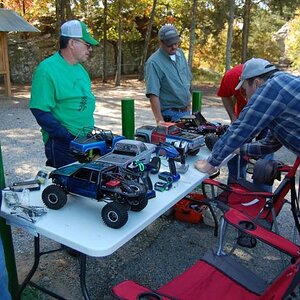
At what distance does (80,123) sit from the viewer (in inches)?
103

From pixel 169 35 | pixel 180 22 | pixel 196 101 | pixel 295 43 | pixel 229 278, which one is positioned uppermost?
pixel 180 22

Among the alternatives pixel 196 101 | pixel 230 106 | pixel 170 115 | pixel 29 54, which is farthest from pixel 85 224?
pixel 29 54

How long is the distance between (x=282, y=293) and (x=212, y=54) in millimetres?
18242

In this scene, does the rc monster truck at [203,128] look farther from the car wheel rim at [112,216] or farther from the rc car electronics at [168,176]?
the car wheel rim at [112,216]

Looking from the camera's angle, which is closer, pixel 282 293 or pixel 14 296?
pixel 282 293

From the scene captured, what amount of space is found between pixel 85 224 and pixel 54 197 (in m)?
0.23

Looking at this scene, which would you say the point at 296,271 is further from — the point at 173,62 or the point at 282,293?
the point at 173,62

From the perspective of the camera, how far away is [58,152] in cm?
262

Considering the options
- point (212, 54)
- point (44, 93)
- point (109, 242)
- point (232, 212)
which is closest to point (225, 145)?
point (232, 212)

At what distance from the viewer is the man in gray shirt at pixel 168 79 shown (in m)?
3.40

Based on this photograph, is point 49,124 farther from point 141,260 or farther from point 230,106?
point 230,106

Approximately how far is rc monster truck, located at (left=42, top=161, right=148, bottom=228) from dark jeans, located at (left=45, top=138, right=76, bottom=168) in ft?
2.11

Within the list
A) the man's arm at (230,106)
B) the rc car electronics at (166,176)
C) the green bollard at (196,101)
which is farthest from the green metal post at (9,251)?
the green bollard at (196,101)

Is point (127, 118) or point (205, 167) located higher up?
point (127, 118)
